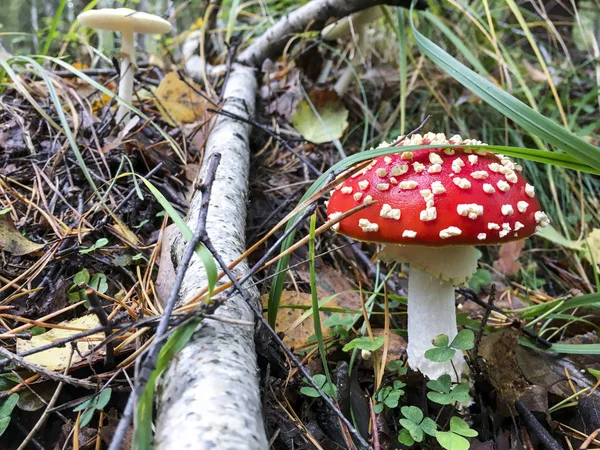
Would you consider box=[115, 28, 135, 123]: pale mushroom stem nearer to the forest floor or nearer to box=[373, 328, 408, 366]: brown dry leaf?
the forest floor

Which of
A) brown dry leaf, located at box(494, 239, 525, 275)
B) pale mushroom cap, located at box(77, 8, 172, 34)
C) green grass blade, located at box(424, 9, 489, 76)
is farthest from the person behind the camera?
brown dry leaf, located at box(494, 239, 525, 275)

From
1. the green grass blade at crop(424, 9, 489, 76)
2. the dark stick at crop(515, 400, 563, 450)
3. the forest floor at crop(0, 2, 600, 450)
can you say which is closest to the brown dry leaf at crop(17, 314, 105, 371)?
the forest floor at crop(0, 2, 600, 450)

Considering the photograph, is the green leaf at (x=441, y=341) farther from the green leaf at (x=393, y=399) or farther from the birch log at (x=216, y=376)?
the birch log at (x=216, y=376)

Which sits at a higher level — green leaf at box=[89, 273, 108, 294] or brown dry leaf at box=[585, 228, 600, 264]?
green leaf at box=[89, 273, 108, 294]

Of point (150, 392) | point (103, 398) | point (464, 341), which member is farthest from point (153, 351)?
point (464, 341)

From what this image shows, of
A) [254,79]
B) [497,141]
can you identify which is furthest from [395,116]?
[254,79]
